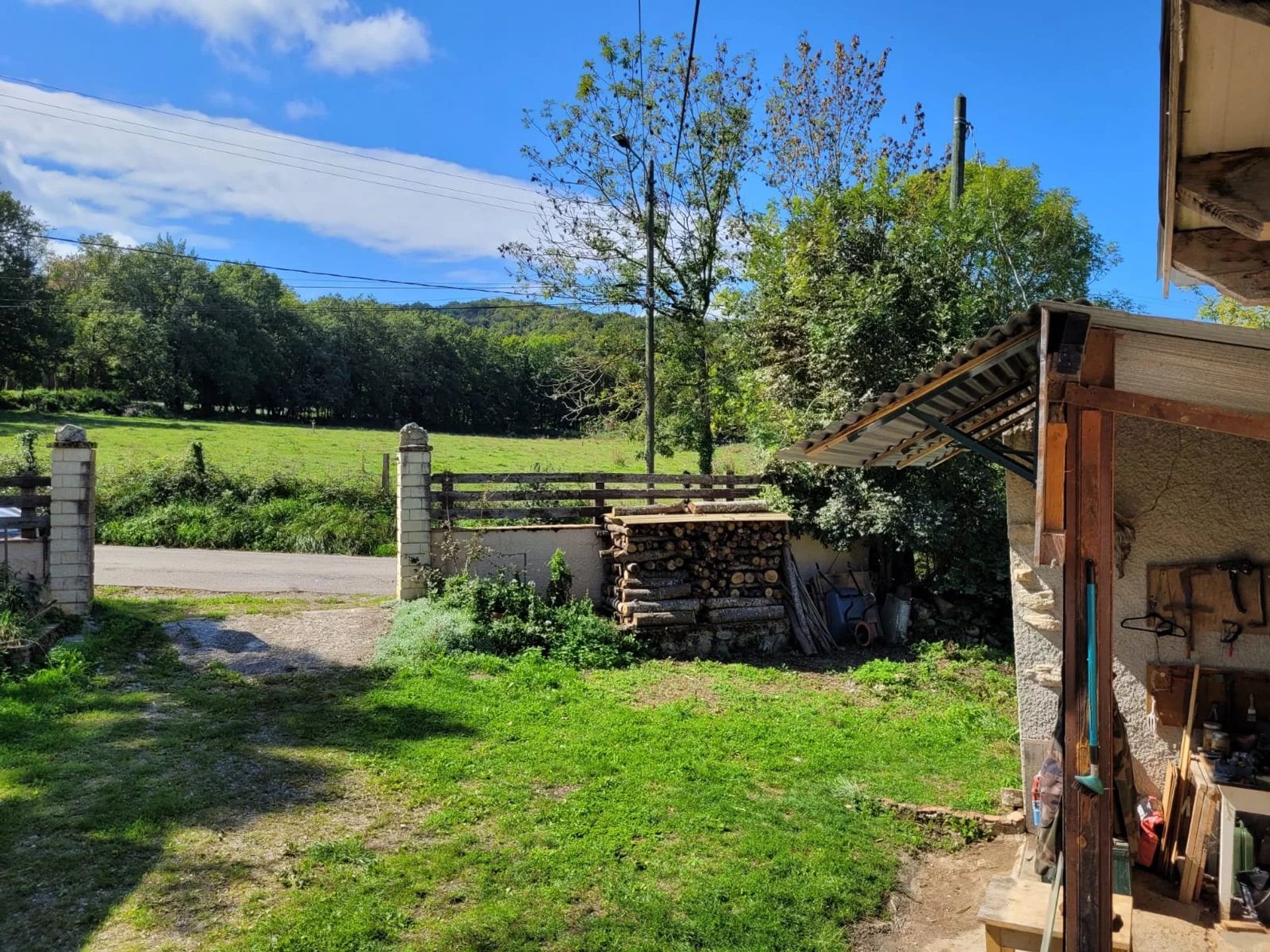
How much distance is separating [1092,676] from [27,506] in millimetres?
10832

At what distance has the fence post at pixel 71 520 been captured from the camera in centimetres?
944

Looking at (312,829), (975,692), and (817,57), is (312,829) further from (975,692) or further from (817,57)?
(817,57)

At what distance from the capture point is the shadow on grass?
4254 mm

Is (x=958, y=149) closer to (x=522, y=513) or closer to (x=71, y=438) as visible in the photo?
(x=522, y=513)

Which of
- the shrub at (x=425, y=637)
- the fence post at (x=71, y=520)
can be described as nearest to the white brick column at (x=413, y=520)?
the shrub at (x=425, y=637)

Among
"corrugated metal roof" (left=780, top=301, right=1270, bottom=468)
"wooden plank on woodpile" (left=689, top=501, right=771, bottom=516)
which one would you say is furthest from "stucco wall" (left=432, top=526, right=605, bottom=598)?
"corrugated metal roof" (left=780, top=301, right=1270, bottom=468)

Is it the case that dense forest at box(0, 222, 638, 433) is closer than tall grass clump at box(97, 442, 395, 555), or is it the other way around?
tall grass clump at box(97, 442, 395, 555)

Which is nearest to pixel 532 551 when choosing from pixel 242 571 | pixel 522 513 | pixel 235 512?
pixel 522 513

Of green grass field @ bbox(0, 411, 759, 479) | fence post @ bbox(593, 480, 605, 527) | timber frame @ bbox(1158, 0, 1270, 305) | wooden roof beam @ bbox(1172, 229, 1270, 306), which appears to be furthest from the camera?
green grass field @ bbox(0, 411, 759, 479)

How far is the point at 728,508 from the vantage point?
11.8 meters

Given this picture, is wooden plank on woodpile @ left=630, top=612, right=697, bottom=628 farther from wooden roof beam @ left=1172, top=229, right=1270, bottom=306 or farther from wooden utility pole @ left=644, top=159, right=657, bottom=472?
wooden roof beam @ left=1172, top=229, right=1270, bottom=306

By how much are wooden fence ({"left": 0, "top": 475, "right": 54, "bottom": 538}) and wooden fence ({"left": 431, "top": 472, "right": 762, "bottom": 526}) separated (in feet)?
14.5

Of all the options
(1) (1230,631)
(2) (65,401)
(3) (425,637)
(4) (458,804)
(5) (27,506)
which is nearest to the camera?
(1) (1230,631)

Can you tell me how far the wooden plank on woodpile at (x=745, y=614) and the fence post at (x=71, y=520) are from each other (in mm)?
7613
